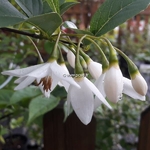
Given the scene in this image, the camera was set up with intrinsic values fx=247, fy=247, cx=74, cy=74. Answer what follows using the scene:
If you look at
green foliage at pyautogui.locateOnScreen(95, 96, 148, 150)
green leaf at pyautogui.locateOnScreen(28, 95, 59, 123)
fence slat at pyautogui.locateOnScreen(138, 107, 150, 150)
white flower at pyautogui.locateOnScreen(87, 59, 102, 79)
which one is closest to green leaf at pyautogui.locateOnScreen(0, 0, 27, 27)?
white flower at pyautogui.locateOnScreen(87, 59, 102, 79)

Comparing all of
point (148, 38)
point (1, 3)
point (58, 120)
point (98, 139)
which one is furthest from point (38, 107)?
point (148, 38)

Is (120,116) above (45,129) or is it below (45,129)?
below

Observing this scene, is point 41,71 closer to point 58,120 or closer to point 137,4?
point 137,4

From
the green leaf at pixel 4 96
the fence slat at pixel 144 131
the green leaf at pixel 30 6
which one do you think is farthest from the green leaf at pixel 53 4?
the fence slat at pixel 144 131

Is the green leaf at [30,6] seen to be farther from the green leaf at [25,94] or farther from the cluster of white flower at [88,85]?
the green leaf at [25,94]

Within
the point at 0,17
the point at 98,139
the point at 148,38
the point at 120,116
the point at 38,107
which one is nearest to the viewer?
the point at 0,17
